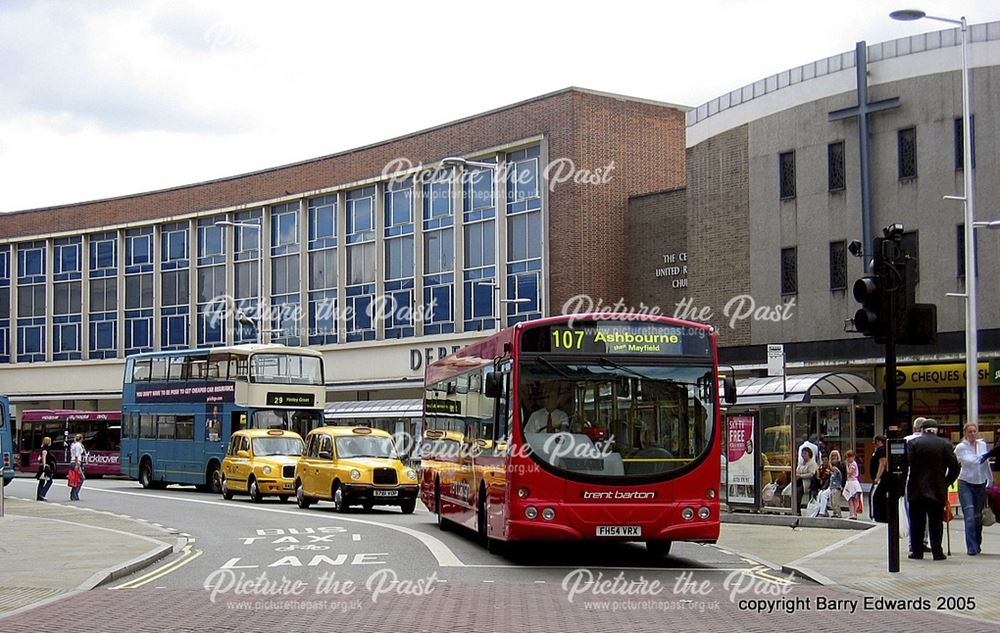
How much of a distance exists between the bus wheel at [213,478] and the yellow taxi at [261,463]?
8.84 feet

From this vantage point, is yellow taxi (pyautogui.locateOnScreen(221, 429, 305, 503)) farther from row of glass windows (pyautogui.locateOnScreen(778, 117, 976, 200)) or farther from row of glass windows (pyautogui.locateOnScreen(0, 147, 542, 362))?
row of glass windows (pyautogui.locateOnScreen(778, 117, 976, 200))

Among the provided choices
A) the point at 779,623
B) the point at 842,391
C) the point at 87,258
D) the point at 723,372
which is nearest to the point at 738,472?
the point at 842,391

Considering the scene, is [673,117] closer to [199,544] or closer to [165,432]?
[165,432]

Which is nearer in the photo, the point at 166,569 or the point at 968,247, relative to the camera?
the point at 166,569

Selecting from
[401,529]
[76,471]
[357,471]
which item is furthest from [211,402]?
[401,529]

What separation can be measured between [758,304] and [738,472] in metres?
18.2

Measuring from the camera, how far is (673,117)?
55500mm

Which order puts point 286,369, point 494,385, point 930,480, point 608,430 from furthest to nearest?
1. point 286,369
2. point 494,385
3. point 608,430
4. point 930,480

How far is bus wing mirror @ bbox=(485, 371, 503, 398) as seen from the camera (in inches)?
685

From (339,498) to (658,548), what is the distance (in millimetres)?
13090

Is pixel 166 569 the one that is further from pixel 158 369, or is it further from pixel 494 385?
pixel 158 369

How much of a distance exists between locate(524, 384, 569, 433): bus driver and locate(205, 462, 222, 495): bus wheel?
2434cm

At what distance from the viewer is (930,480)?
54.2 feet

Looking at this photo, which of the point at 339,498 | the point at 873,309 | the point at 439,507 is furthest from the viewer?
the point at 339,498
